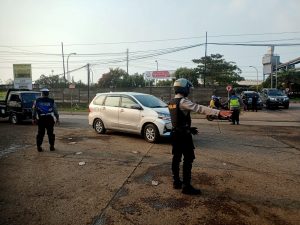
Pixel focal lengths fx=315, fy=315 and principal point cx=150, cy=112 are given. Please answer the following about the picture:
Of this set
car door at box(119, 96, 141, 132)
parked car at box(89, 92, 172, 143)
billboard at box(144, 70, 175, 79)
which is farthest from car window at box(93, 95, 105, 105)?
billboard at box(144, 70, 175, 79)

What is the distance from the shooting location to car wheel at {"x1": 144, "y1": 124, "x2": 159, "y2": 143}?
9.92m

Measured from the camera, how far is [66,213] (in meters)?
4.55

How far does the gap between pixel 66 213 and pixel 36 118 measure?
477 cm

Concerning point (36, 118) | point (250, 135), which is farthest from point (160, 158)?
point (250, 135)

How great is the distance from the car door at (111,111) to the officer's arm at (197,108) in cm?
607

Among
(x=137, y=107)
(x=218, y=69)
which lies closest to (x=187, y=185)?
(x=137, y=107)

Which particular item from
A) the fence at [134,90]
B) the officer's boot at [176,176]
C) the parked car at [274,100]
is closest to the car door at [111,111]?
the officer's boot at [176,176]

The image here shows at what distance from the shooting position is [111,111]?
1133cm

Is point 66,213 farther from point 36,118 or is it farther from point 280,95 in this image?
point 280,95

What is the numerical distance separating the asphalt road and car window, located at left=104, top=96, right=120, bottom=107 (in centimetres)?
193

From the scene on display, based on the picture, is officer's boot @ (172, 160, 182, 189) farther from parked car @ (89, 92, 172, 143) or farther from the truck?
the truck

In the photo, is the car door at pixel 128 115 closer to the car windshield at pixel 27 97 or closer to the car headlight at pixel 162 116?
the car headlight at pixel 162 116

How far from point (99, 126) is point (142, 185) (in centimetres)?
652

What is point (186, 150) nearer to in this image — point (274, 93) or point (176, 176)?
point (176, 176)
